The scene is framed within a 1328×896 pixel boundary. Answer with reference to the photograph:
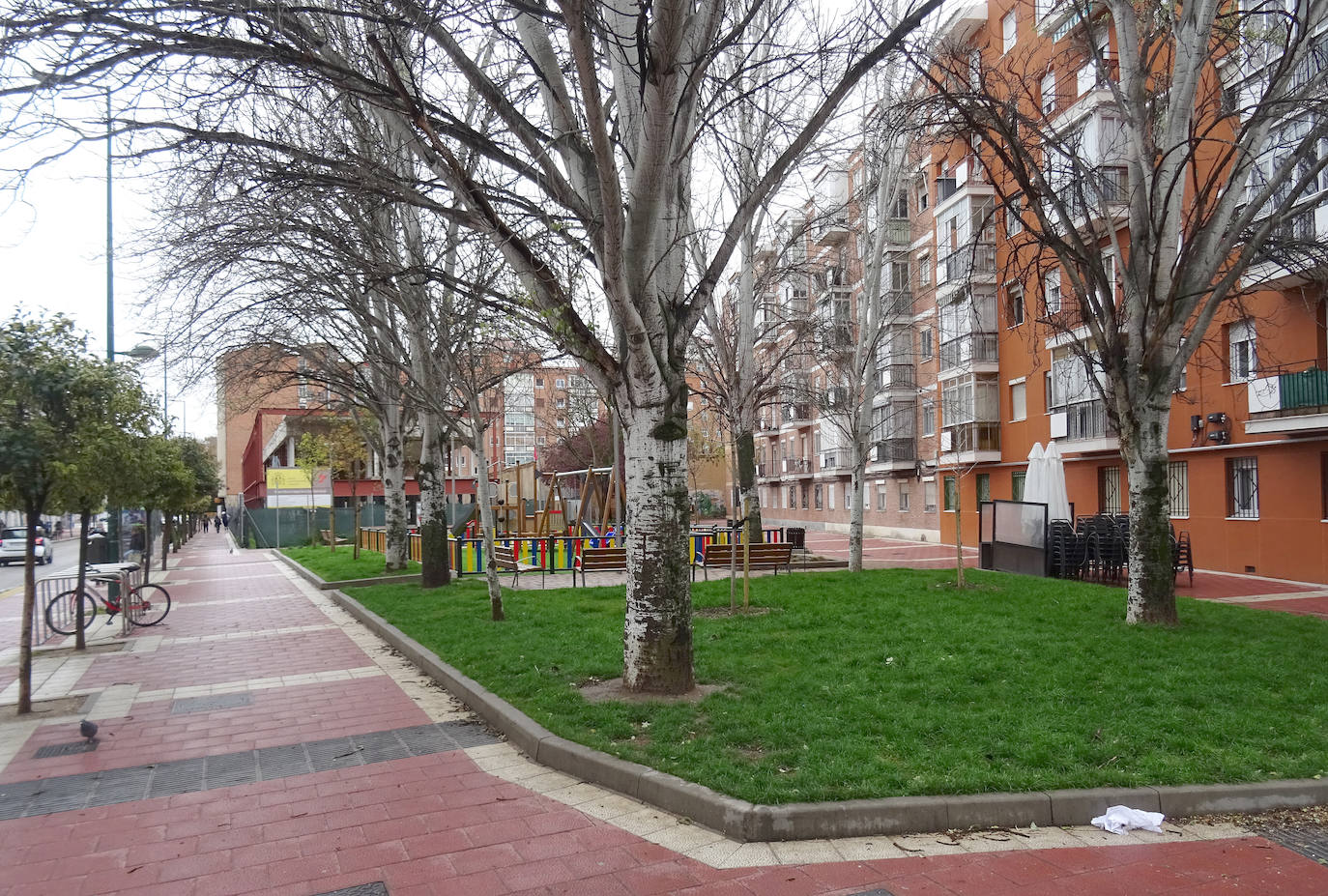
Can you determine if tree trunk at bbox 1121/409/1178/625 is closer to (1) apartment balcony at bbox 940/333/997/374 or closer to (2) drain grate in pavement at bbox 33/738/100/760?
(2) drain grate in pavement at bbox 33/738/100/760

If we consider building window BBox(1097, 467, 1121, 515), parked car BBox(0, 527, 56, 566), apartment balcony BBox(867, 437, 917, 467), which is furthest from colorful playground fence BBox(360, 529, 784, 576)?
parked car BBox(0, 527, 56, 566)

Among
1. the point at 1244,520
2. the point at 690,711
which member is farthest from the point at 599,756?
the point at 1244,520

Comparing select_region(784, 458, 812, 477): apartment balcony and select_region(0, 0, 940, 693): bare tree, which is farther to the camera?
select_region(784, 458, 812, 477): apartment balcony

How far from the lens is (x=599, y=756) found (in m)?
5.51

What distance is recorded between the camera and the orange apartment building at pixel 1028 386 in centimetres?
1722

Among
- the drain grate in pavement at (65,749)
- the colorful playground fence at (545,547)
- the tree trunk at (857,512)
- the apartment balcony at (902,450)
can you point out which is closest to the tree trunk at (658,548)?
the drain grate in pavement at (65,749)

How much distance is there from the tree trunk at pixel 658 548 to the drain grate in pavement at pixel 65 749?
417 cm

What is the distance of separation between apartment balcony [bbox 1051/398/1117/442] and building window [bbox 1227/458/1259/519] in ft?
10.0

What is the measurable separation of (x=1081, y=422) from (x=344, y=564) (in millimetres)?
20575

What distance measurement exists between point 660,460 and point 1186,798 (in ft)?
13.2

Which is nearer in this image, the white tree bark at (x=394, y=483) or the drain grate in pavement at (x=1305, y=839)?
the drain grate in pavement at (x=1305, y=839)

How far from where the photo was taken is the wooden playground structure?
23594 millimetres

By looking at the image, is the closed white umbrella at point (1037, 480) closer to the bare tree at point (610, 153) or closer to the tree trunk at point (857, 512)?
the tree trunk at point (857, 512)

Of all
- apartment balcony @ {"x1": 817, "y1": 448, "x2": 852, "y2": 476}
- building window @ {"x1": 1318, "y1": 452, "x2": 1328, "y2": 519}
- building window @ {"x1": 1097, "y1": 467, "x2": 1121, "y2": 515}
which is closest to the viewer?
building window @ {"x1": 1318, "y1": 452, "x2": 1328, "y2": 519}
